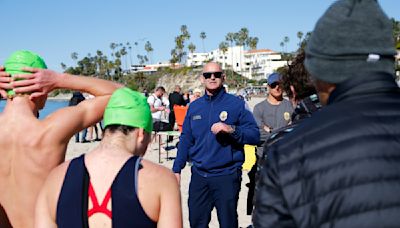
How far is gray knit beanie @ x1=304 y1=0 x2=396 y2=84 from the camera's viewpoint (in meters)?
1.46

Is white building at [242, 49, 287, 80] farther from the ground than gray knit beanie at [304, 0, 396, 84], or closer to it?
closer to it

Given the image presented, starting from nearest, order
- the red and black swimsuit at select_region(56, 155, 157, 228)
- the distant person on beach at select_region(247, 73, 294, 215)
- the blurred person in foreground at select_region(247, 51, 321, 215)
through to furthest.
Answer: the red and black swimsuit at select_region(56, 155, 157, 228), the blurred person in foreground at select_region(247, 51, 321, 215), the distant person on beach at select_region(247, 73, 294, 215)

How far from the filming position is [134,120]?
2.15 metres

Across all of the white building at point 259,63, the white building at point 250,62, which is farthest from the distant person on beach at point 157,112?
the white building at point 259,63

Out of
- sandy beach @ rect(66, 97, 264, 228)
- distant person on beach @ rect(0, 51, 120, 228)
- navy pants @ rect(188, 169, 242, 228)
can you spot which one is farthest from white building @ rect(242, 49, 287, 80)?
distant person on beach @ rect(0, 51, 120, 228)

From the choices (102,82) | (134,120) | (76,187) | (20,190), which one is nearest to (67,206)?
(76,187)

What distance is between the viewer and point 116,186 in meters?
2.00

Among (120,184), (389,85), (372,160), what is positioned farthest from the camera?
(120,184)

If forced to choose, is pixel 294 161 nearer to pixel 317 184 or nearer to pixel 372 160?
pixel 317 184

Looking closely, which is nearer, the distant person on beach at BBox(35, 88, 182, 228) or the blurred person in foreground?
the distant person on beach at BBox(35, 88, 182, 228)

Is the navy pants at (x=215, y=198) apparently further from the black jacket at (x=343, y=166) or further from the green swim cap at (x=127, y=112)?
the black jacket at (x=343, y=166)

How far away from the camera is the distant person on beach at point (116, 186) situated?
199 centimetres

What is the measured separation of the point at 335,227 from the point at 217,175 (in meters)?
3.31

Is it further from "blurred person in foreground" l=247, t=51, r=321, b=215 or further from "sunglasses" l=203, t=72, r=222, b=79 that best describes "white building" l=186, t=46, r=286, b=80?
"blurred person in foreground" l=247, t=51, r=321, b=215
